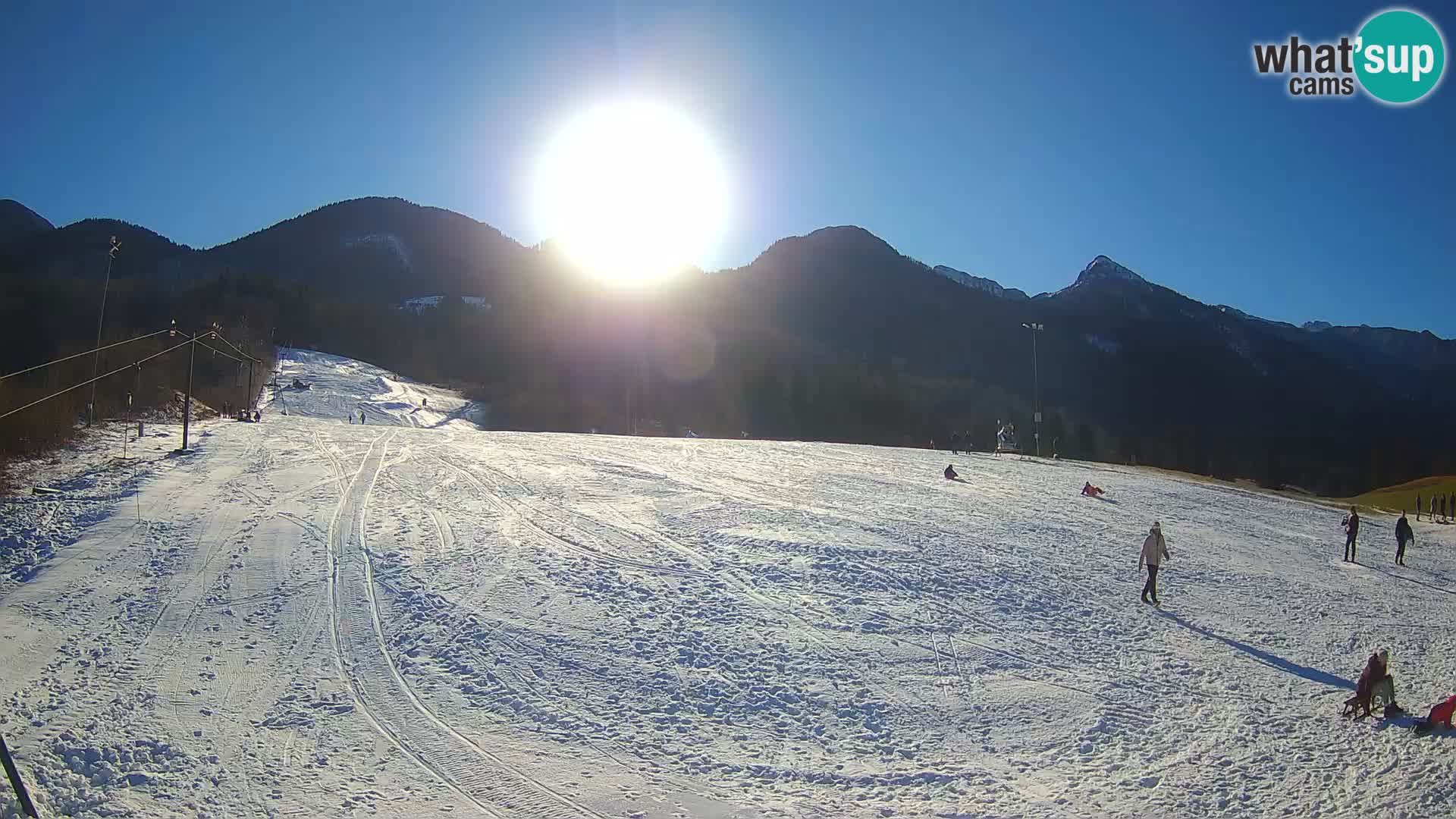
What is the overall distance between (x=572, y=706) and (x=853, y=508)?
12.9 meters

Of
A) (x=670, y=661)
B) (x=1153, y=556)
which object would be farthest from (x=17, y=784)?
(x=1153, y=556)

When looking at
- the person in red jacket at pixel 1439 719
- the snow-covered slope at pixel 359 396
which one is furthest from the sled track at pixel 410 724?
the snow-covered slope at pixel 359 396

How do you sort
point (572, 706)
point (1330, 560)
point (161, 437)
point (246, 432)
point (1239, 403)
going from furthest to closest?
1. point (1239, 403)
2. point (246, 432)
3. point (161, 437)
4. point (1330, 560)
5. point (572, 706)

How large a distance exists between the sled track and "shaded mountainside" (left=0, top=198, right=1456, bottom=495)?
54851mm

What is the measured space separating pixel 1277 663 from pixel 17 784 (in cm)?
1470

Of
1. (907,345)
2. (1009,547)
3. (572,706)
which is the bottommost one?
(572,706)

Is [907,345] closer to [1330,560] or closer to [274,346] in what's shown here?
[274,346]

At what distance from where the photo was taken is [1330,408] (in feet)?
556

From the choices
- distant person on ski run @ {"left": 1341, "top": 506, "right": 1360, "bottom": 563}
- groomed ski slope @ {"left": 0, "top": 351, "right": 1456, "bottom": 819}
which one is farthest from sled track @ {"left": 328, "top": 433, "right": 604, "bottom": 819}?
distant person on ski run @ {"left": 1341, "top": 506, "right": 1360, "bottom": 563}

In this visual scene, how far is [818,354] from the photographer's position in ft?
431

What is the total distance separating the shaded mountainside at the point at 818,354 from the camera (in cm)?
9875

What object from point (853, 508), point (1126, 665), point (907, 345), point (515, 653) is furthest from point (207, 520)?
point (907, 345)

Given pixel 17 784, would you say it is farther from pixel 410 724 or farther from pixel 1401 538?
pixel 1401 538

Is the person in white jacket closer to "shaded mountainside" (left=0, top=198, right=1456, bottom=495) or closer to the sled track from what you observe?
the sled track
